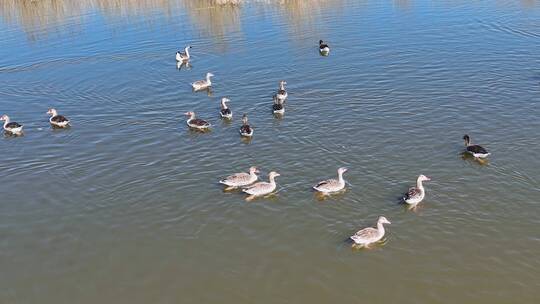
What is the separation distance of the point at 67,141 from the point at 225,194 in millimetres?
8246

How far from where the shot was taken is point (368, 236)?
15.8 metres

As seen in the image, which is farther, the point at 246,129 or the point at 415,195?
the point at 246,129

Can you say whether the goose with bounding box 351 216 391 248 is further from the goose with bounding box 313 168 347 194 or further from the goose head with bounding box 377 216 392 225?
the goose with bounding box 313 168 347 194

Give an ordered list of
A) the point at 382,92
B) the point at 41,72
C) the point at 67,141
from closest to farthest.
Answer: the point at 67,141, the point at 382,92, the point at 41,72

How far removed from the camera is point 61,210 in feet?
61.2

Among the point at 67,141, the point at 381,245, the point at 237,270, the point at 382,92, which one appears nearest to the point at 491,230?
the point at 381,245

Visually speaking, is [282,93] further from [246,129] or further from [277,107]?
[246,129]

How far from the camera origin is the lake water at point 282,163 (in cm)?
1500

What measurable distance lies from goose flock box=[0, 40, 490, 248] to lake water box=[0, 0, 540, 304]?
0.35 m

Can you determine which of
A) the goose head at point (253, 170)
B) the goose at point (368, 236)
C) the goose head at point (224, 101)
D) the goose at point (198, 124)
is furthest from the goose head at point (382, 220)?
the goose head at point (224, 101)

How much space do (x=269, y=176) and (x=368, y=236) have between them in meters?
4.51

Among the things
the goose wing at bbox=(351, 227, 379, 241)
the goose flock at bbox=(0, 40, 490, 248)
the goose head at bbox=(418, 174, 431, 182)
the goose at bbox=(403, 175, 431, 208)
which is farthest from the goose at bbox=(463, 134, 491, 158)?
the goose wing at bbox=(351, 227, 379, 241)

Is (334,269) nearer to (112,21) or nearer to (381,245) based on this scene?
(381,245)

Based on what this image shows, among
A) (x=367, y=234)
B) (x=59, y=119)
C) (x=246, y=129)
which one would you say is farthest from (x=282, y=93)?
(x=367, y=234)
